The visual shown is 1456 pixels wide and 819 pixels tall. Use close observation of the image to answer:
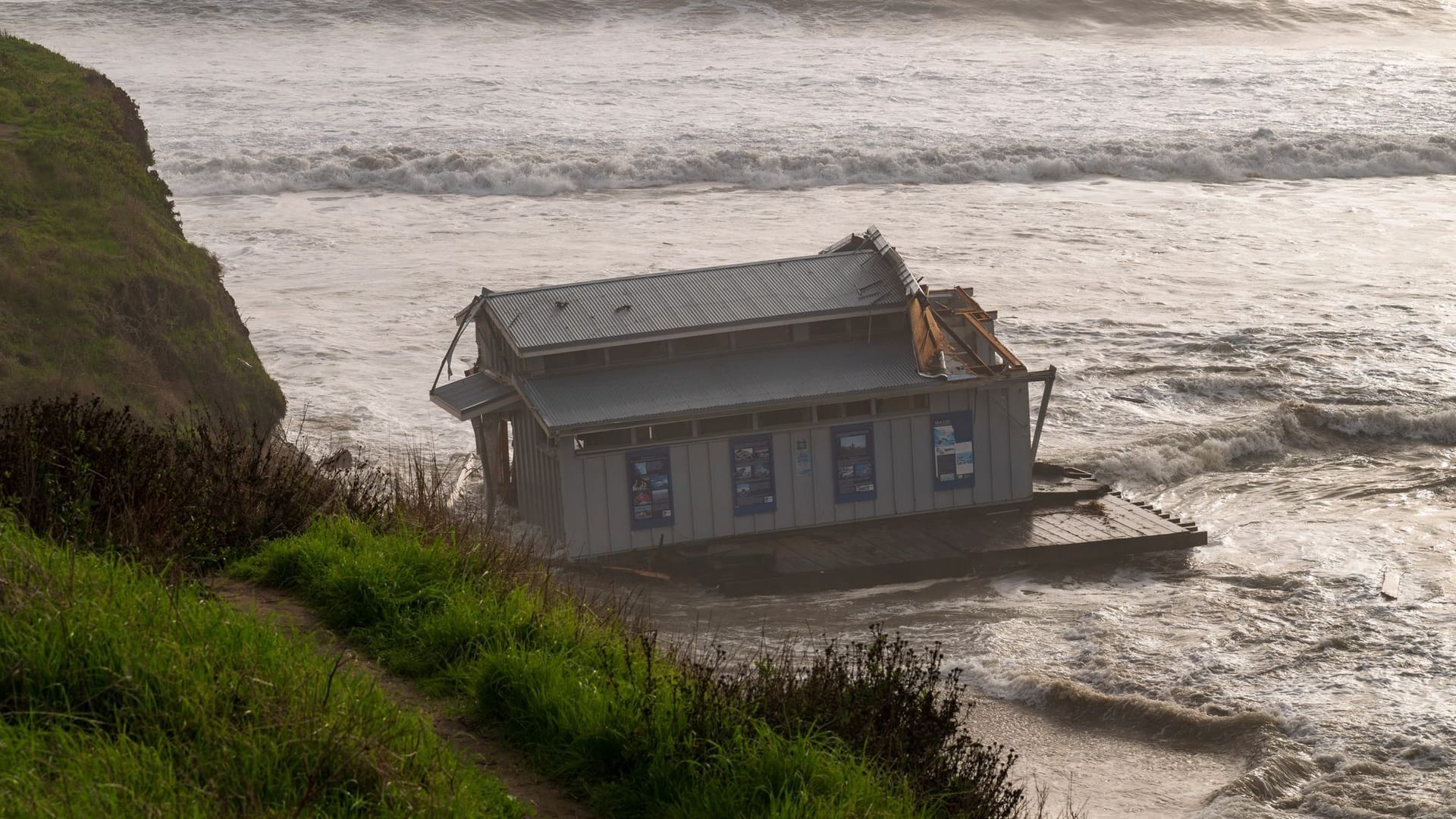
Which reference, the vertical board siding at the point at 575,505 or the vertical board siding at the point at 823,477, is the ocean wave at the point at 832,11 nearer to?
the vertical board siding at the point at 823,477

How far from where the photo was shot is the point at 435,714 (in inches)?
284

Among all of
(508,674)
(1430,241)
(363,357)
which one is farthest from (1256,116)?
(508,674)

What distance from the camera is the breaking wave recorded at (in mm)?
22109

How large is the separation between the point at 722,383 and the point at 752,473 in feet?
3.88

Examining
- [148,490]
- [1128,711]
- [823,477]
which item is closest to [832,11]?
[823,477]

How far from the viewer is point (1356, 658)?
1494 cm

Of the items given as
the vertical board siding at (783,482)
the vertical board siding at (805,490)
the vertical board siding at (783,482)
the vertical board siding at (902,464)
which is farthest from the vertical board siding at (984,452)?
the vertical board siding at (783,482)

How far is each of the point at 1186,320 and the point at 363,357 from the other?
17.2 meters

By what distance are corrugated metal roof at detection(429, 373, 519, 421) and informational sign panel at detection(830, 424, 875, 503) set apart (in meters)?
4.10

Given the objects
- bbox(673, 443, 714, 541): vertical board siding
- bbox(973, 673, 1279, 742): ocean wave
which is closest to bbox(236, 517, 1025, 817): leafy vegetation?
bbox(973, 673, 1279, 742): ocean wave

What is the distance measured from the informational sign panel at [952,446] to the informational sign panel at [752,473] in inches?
87.3

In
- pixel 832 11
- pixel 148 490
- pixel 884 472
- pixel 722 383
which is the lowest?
pixel 884 472

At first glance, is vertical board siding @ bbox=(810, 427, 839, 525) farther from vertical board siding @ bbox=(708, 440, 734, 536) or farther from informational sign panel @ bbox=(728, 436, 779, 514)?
vertical board siding @ bbox=(708, 440, 734, 536)

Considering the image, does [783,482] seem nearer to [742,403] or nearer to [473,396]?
[742,403]
